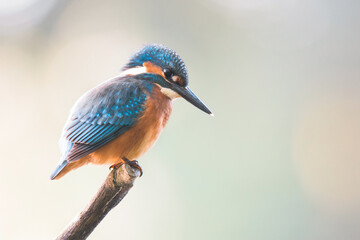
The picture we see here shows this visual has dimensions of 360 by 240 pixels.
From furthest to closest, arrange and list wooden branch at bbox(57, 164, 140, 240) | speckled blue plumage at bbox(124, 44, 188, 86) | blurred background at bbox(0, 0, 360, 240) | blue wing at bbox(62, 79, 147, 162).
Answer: blurred background at bbox(0, 0, 360, 240), speckled blue plumage at bbox(124, 44, 188, 86), blue wing at bbox(62, 79, 147, 162), wooden branch at bbox(57, 164, 140, 240)

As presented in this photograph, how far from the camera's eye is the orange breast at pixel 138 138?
222 cm

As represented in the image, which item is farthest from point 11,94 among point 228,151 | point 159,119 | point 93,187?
point 159,119

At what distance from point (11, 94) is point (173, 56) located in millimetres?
3524

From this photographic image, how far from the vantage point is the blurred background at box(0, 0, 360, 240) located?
466 centimetres

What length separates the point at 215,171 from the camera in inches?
187

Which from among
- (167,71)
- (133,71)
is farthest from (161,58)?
(133,71)

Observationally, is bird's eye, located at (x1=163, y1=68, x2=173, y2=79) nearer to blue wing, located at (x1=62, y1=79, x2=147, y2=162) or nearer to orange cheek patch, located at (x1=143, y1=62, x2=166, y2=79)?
orange cheek patch, located at (x1=143, y1=62, x2=166, y2=79)

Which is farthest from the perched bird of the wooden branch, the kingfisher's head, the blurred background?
the blurred background

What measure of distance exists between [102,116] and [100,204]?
0.46 m

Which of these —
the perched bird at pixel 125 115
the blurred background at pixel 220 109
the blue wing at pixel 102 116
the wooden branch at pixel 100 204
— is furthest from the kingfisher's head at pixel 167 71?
the blurred background at pixel 220 109

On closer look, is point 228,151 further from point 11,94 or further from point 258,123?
point 11,94

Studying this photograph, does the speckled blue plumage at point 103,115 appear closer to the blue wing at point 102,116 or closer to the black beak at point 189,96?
the blue wing at point 102,116

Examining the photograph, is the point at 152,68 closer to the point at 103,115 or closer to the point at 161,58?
the point at 161,58

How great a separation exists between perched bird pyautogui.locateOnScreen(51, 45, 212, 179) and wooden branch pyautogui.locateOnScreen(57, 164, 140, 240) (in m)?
0.18
